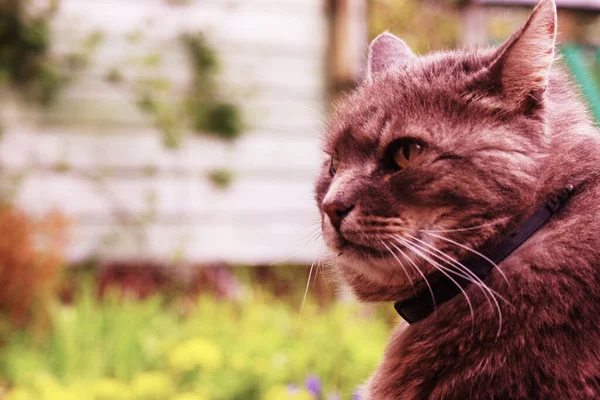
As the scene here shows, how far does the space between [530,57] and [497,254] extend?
36cm

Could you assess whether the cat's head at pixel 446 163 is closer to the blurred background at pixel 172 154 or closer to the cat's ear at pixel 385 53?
the cat's ear at pixel 385 53

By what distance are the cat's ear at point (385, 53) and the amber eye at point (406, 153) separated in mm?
357

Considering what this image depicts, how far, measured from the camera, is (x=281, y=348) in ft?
9.16

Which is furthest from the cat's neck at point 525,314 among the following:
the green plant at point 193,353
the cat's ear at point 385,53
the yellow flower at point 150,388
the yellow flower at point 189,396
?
the yellow flower at point 150,388

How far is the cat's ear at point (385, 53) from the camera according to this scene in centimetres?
157

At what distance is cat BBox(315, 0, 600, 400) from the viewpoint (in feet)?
3.50

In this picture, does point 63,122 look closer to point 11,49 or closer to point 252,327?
point 11,49

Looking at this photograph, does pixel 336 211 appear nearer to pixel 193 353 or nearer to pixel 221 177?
pixel 193 353

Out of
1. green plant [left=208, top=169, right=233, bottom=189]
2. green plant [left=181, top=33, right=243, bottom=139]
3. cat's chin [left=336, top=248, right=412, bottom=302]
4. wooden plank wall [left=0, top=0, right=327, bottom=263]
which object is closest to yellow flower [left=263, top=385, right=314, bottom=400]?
cat's chin [left=336, top=248, right=412, bottom=302]

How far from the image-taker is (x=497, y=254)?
1.16m

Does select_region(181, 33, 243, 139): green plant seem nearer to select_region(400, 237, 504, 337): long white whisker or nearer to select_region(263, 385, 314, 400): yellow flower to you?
select_region(263, 385, 314, 400): yellow flower

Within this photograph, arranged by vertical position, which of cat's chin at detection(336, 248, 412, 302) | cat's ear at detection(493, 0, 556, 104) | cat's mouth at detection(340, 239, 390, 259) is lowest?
cat's chin at detection(336, 248, 412, 302)

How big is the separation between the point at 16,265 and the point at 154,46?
212cm

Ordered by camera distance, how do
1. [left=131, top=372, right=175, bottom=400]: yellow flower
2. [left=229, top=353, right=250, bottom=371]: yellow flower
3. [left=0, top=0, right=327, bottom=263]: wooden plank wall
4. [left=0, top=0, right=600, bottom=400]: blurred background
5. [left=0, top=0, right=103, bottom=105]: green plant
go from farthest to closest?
[left=0, top=0, right=327, bottom=263]: wooden plank wall → [left=0, top=0, right=103, bottom=105]: green plant → [left=0, top=0, right=600, bottom=400]: blurred background → [left=229, top=353, right=250, bottom=371]: yellow flower → [left=131, top=372, right=175, bottom=400]: yellow flower
